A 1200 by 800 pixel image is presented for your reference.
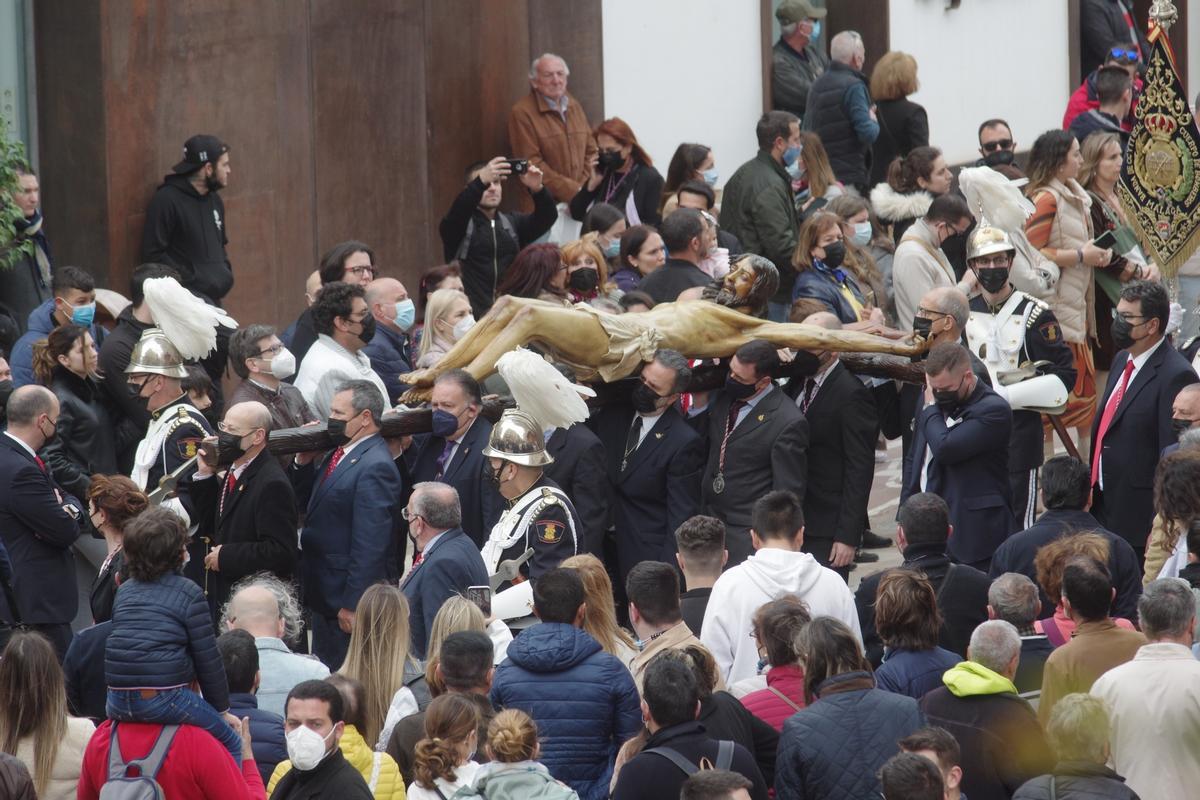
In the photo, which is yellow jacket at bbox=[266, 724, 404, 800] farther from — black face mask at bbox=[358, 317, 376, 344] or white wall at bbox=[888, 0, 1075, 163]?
white wall at bbox=[888, 0, 1075, 163]

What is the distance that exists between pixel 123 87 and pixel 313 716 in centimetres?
761

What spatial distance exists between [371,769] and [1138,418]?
4.86m

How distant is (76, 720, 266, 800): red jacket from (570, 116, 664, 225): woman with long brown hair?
8.03 meters

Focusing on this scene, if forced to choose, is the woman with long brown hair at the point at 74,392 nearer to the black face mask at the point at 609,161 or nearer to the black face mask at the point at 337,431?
the black face mask at the point at 337,431

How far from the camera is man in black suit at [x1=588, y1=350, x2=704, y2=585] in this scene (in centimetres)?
996

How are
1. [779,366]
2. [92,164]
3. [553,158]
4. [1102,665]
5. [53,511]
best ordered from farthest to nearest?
[553,158] → [92,164] → [779,366] → [53,511] → [1102,665]

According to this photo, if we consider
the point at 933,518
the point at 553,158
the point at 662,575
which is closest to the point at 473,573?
the point at 662,575

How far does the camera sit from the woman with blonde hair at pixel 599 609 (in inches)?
302

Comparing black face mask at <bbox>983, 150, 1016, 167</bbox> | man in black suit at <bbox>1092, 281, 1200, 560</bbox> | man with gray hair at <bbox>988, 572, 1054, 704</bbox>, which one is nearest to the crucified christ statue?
man in black suit at <bbox>1092, 281, 1200, 560</bbox>

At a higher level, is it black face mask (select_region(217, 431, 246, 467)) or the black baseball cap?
the black baseball cap

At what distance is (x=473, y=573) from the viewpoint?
8383 mm

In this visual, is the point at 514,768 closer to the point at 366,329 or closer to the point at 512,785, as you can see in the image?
the point at 512,785

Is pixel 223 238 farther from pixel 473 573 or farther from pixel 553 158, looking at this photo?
pixel 473 573

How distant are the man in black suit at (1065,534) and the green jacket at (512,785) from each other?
115 inches
